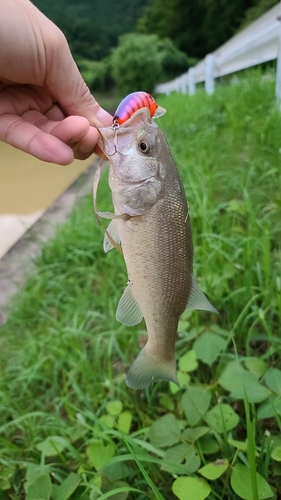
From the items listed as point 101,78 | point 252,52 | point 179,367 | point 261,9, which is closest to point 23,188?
point 252,52

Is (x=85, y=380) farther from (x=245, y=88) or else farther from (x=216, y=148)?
(x=245, y=88)

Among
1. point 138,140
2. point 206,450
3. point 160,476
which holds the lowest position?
point 160,476

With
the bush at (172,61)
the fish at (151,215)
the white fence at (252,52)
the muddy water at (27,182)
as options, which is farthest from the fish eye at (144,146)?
the bush at (172,61)

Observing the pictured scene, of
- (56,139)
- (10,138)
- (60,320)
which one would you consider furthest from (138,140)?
(60,320)

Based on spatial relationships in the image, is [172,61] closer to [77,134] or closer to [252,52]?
[252,52]

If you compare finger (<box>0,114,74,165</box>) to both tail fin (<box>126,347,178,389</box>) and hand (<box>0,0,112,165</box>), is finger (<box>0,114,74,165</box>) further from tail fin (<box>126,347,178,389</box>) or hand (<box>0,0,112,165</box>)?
tail fin (<box>126,347,178,389</box>)

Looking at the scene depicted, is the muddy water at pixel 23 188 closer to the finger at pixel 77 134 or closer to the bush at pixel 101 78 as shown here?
the finger at pixel 77 134
